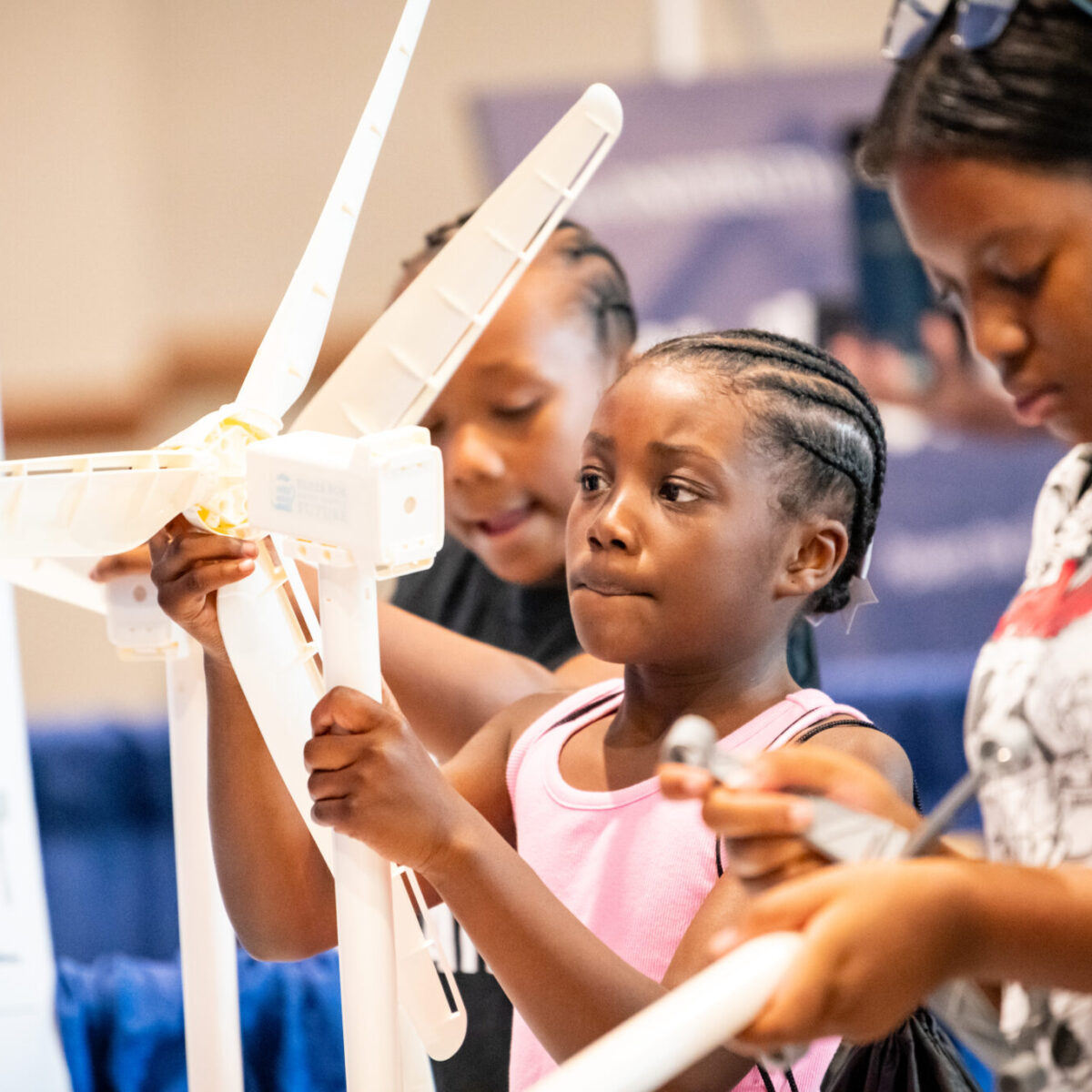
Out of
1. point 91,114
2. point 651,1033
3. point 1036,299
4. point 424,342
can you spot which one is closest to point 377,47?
point 91,114

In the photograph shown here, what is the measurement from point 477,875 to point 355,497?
170mm

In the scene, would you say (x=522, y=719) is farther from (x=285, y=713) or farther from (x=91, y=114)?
(x=91, y=114)

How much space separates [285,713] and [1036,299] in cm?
36

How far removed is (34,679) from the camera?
10.1 ft

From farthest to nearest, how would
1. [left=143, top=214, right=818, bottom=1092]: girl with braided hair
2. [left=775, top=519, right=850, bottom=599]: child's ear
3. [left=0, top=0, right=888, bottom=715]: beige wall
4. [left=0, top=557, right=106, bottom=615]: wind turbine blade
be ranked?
[left=0, top=0, right=888, bottom=715]: beige wall < [left=143, top=214, right=818, bottom=1092]: girl with braided hair < [left=0, top=557, right=106, bottom=615]: wind turbine blade < [left=775, top=519, right=850, bottom=599]: child's ear

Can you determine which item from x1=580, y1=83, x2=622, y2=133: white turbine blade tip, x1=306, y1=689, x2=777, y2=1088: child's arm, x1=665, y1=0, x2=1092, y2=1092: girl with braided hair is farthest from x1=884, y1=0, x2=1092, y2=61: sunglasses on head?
x1=306, y1=689, x2=777, y2=1088: child's arm

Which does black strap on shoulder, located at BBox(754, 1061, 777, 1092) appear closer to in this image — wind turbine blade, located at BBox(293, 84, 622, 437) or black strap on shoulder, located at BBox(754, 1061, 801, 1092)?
black strap on shoulder, located at BBox(754, 1061, 801, 1092)

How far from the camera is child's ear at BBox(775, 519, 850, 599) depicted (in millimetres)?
761

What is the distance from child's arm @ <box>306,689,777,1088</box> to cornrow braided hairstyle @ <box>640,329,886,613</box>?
0.77 feet

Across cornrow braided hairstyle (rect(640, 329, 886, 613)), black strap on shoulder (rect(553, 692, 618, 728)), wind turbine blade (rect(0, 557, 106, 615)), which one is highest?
cornrow braided hairstyle (rect(640, 329, 886, 613))

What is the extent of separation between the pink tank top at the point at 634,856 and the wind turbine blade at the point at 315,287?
0.25 metres

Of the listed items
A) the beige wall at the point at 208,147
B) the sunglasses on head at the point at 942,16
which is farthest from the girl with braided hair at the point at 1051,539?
the beige wall at the point at 208,147

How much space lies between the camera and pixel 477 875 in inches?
24.1

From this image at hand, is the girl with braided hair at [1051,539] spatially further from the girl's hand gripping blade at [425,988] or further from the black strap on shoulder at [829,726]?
the girl's hand gripping blade at [425,988]
